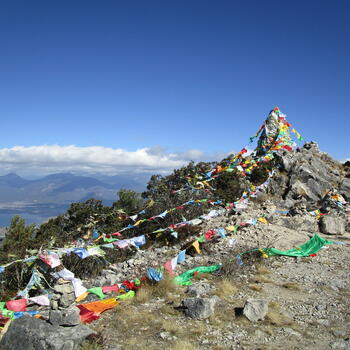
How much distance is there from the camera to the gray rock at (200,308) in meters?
7.68

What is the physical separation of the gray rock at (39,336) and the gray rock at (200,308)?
8.49ft

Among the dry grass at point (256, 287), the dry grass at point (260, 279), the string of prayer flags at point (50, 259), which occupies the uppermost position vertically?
the string of prayer flags at point (50, 259)

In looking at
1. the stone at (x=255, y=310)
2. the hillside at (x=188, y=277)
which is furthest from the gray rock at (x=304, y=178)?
the stone at (x=255, y=310)

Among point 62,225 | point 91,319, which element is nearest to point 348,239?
point 91,319

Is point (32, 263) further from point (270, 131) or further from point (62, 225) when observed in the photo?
point (270, 131)

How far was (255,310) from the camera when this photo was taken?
7.59m

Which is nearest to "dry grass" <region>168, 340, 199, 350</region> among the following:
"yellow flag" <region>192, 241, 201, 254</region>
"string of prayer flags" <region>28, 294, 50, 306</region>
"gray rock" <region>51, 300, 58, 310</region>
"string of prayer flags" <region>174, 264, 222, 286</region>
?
"string of prayer flags" <region>174, 264, 222, 286</region>

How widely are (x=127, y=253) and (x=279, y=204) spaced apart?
1303 cm

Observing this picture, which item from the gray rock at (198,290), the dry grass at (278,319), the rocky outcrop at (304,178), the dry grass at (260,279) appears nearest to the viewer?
the dry grass at (278,319)

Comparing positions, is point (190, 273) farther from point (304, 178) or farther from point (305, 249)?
point (304, 178)

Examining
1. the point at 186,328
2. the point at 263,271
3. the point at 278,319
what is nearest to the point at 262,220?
the point at 263,271

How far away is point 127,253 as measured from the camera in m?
14.5

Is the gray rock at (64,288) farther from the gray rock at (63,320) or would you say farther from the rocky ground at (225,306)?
the gray rock at (63,320)

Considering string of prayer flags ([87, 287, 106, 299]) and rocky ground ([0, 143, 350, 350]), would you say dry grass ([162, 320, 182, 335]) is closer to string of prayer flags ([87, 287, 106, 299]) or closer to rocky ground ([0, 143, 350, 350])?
rocky ground ([0, 143, 350, 350])
